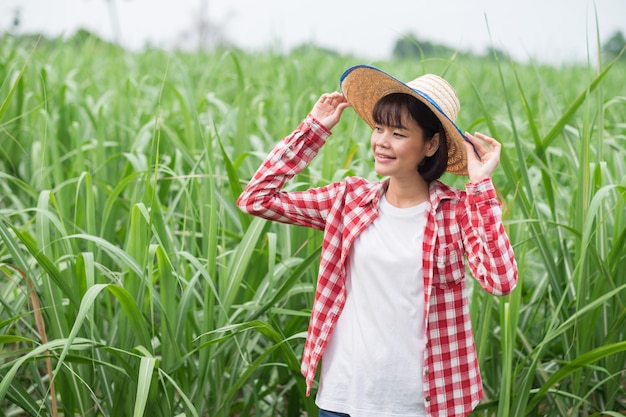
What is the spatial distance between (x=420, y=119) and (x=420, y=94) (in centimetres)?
8

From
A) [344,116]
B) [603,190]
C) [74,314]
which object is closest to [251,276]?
[74,314]

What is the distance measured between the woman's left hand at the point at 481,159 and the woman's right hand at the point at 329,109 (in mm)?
295

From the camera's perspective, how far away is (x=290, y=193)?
162 cm

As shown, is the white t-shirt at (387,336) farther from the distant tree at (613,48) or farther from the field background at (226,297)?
the distant tree at (613,48)

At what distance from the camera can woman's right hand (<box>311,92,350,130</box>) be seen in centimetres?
165

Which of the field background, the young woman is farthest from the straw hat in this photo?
the field background

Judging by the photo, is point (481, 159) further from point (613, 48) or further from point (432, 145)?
point (613, 48)

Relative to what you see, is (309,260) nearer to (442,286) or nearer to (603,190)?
(442,286)

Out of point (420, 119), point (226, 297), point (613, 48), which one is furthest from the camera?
point (613, 48)

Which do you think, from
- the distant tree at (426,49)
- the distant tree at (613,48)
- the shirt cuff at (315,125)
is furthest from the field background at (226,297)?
the distant tree at (613,48)

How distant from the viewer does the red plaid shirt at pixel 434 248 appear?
1.40 metres

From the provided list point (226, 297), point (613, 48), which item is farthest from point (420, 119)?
point (613, 48)

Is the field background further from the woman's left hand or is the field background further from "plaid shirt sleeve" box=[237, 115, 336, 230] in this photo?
the woman's left hand

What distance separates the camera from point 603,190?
1798mm
